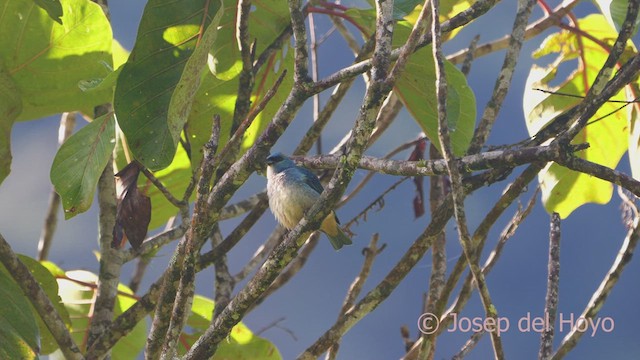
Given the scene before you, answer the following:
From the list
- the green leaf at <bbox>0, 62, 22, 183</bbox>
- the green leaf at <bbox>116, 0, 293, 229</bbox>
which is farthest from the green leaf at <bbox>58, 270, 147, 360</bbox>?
the green leaf at <bbox>0, 62, 22, 183</bbox>

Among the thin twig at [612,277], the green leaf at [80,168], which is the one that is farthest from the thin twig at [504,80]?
the green leaf at [80,168]

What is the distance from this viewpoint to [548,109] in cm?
316

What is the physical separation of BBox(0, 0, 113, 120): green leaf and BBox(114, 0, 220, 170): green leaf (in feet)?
0.97

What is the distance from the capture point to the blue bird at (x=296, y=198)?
3.09 meters

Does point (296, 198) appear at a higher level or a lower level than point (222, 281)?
higher

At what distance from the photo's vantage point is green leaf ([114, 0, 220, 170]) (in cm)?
246

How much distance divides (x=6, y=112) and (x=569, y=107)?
6.45 ft

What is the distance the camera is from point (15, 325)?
2.44 meters

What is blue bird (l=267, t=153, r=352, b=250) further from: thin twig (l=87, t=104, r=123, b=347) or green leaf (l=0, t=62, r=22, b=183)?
green leaf (l=0, t=62, r=22, b=183)

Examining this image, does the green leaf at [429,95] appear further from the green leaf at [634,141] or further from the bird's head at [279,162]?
the bird's head at [279,162]

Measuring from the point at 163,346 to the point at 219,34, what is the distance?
1.27 m

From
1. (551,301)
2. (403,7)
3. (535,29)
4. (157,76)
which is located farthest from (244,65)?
(535,29)

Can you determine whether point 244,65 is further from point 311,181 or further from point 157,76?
point 311,181

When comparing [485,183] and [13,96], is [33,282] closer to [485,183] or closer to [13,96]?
[13,96]
